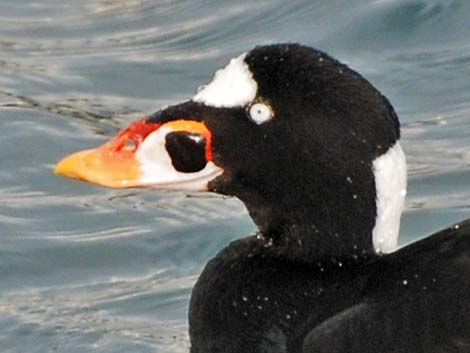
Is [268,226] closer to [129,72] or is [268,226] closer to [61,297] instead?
[61,297]

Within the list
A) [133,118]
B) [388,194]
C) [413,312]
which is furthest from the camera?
[133,118]

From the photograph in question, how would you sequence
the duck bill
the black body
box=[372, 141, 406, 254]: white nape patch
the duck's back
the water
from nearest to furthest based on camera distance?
the duck's back < the black body < box=[372, 141, 406, 254]: white nape patch < the duck bill < the water

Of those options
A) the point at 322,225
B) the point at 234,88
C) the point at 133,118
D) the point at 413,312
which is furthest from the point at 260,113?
the point at 133,118

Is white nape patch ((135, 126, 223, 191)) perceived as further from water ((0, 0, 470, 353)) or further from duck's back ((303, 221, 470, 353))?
water ((0, 0, 470, 353))

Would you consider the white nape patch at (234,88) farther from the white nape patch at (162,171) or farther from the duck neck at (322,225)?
the duck neck at (322,225)

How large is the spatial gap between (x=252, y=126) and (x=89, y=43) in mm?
3120

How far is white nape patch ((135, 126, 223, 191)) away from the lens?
510 centimetres

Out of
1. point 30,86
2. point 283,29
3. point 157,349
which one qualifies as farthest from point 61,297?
point 283,29

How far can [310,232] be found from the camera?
16.8 feet

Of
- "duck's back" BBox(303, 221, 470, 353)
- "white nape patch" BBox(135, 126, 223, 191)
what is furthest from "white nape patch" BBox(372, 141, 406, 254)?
"white nape patch" BBox(135, 126, 223, 191)

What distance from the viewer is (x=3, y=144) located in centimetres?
730

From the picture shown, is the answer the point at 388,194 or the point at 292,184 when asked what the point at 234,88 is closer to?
the point at 292,184

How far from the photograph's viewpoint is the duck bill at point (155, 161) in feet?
16.7

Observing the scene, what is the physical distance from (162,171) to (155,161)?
0.10 ft
